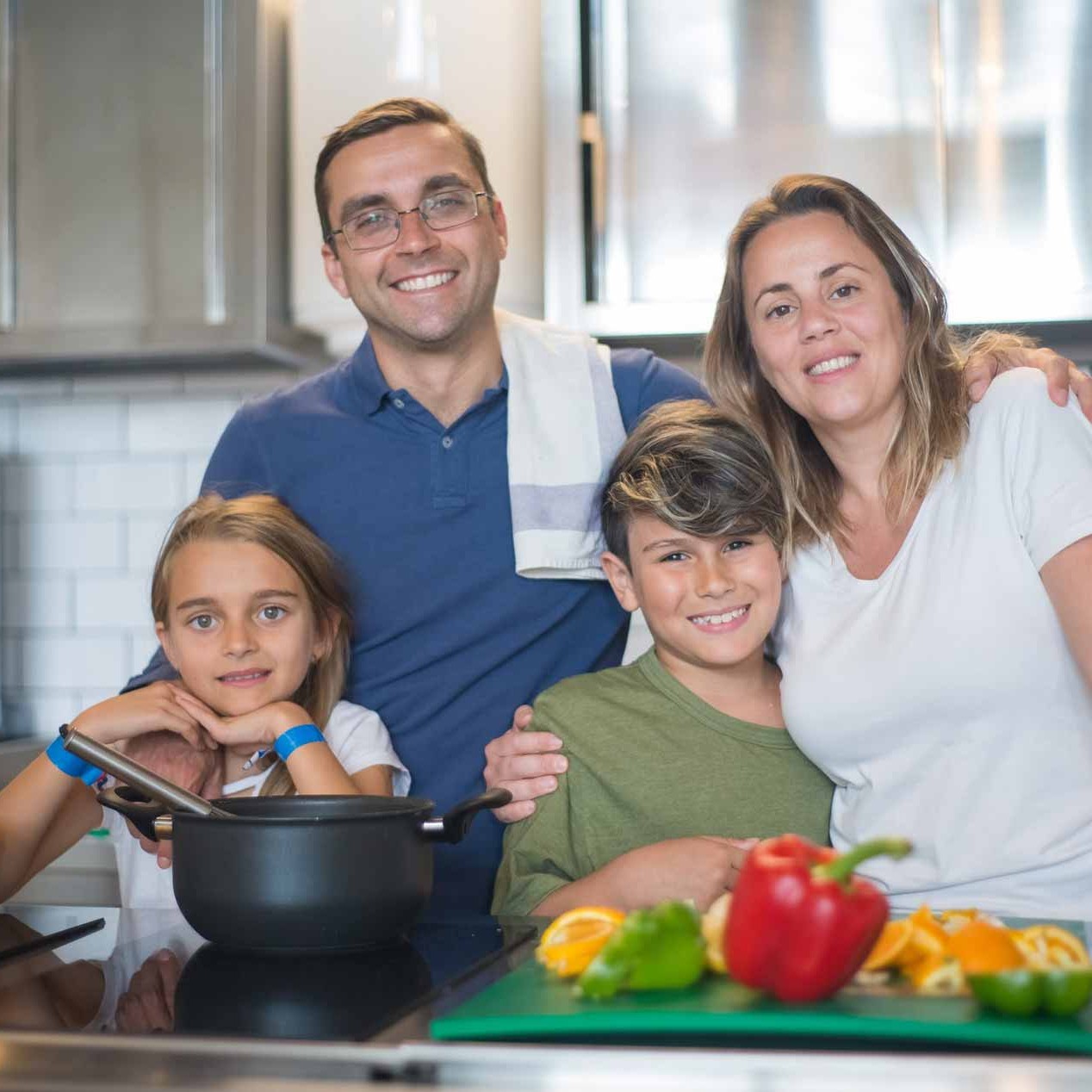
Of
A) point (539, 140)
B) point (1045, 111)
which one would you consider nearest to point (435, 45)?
point (539, 140)

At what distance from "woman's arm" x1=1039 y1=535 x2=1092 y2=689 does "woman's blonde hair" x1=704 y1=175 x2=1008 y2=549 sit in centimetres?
18

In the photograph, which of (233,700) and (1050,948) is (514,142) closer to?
(233,700)

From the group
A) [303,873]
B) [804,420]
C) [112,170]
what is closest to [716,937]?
[303,873]

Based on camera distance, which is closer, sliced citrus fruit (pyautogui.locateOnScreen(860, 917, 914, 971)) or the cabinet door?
sliced citrus fruit (pyautogui.locateOnScreen(860, 917, 914, 971))

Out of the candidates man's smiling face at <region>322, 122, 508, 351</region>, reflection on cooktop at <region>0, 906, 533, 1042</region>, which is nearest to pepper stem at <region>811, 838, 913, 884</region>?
reflection on cooktop at <region>0, 906, 533, 1042</region>

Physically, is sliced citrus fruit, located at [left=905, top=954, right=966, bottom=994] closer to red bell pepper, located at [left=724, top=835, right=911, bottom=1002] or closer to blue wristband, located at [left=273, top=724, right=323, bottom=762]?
red bell pepper, located at [left=724, top=835, right=911, bottom=1002]

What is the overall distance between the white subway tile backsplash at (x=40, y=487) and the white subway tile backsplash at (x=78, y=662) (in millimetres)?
285

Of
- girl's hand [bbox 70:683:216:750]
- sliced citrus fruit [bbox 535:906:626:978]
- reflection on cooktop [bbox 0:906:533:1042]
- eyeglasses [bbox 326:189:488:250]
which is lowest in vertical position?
reflection on cooktop [bbox 0:906:533:1042]

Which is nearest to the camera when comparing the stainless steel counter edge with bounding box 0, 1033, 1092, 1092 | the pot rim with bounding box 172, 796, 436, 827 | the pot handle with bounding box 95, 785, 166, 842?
the stainless steel counter edge with bounding box 0, 1033, 1092, 1092

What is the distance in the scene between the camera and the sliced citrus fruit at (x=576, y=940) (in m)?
0.85

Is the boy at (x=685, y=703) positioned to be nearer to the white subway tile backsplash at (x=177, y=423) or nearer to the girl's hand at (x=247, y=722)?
the girl's hand at (x=247, y=722)

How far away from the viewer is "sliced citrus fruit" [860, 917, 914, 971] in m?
0.81

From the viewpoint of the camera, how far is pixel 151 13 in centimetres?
256

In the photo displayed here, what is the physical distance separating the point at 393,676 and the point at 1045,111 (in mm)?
1482
